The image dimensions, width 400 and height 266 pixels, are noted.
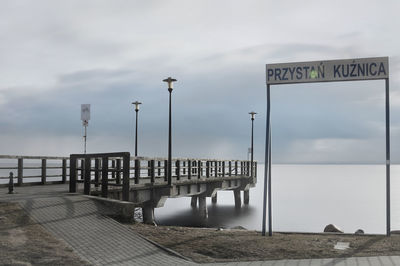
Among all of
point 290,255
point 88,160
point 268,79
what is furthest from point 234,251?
point 88,160

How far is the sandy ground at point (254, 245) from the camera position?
30.5 ft

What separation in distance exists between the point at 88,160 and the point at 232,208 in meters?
27.9

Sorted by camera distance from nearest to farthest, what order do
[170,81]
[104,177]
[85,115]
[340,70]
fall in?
[340,70]
[104,177]
[170,81]
[85,115]

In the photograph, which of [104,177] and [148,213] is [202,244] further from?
[148,213]

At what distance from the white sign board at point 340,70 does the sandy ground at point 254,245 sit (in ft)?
13.8

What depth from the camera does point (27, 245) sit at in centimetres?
875

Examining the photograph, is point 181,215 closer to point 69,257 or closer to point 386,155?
point 386,155

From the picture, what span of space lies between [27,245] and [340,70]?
872 cm

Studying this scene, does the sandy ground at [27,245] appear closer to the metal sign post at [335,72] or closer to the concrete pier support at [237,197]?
the metal sign post at [335,72]

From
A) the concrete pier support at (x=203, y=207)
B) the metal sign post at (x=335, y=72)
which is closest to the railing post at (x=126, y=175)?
the metal sign post at (x=335, y=72)

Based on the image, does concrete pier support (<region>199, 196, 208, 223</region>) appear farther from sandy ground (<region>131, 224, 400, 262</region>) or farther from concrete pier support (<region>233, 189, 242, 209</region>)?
sandy ground (<region>131, 224, 400, 262</region>)

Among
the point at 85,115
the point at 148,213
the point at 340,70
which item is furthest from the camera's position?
the point at 85,115

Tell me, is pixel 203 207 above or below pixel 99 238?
below

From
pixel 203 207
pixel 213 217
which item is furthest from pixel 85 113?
pixel 213 217
